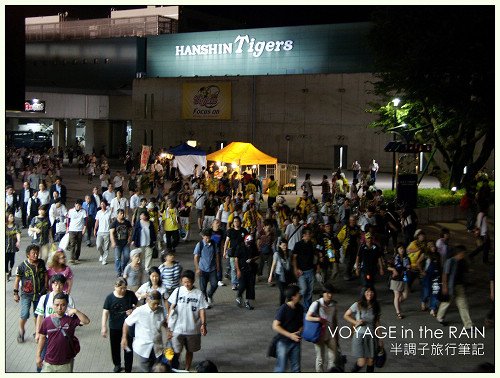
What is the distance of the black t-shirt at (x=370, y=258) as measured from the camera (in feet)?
44.2

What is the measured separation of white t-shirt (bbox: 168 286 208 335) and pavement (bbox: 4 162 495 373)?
718mm

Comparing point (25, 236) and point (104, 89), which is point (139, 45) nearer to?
point (104, 89)

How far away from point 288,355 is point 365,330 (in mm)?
971

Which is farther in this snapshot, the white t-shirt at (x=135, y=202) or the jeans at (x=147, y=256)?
the white t-shirt at (x=135, y=202)

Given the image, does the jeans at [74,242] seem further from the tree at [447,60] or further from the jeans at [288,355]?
the tree at [447,60]

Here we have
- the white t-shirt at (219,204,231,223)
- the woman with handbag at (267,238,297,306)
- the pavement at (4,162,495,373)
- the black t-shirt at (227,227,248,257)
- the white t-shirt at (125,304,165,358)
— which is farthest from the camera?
the white t-shirt at (219,204,231,223)

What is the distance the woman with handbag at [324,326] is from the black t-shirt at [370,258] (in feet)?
12.4

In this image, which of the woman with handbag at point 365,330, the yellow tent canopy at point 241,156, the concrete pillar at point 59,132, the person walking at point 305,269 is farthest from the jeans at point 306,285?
the concrete pillar at point 59,132

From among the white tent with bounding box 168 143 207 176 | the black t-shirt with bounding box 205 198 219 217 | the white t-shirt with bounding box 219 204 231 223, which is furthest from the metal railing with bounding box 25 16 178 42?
the white t-shirt with bounding box 219 204 231 223

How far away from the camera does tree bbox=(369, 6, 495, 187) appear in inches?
917

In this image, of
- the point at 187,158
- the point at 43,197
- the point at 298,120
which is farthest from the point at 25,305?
the point at 298,120

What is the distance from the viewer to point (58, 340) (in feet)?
28.2

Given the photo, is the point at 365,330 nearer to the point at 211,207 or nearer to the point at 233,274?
the point at 233,274

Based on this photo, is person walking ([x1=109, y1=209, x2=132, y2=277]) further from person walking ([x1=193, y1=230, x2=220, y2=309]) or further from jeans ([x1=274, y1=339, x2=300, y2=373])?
jeans ([x1=274, y1=339, x2=300, y2=373])
